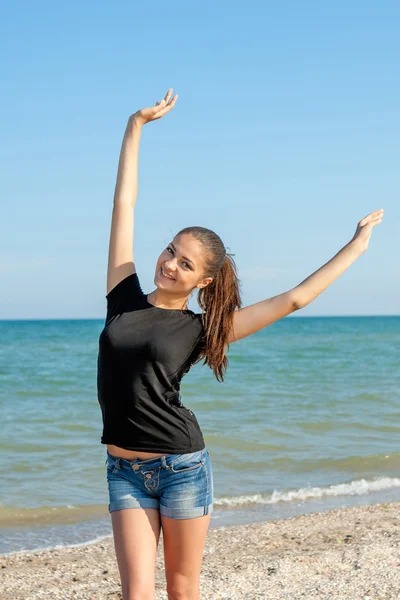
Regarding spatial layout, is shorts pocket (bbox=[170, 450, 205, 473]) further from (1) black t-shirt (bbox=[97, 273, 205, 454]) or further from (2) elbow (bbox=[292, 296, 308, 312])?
(2) elbow (bbox=[292, 296, 308, 312])

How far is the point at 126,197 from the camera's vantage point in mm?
3867

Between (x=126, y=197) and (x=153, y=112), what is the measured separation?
0.48 meters

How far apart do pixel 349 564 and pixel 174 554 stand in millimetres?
3230

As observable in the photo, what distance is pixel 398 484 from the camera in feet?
32.7

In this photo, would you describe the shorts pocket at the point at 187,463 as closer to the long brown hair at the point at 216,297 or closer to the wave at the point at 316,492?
the long brown hair at the point at 216,297

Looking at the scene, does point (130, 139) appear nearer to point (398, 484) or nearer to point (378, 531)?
point (378, 531)

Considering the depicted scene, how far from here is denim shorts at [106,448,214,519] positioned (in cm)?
338

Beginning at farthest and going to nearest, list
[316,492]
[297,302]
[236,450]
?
[236,450] → [316,492] → [297,302]

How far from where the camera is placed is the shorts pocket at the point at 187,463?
3.39 metres

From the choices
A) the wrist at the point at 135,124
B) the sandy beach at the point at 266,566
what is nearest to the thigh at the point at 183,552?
the wrist at the point at 135,124

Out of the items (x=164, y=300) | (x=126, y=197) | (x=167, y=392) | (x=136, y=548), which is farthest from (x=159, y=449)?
(x=126, y=197)

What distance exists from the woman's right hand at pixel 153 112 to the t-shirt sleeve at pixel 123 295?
84 centimetres

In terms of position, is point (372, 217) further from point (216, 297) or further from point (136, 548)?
point (136, 548)

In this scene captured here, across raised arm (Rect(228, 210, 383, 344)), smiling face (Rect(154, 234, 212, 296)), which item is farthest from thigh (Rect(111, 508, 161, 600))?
smiling face (Rect(154, 234, 212, 296))
